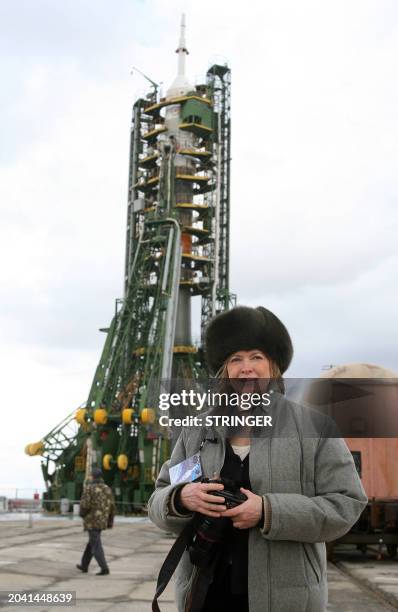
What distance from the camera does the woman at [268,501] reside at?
9.10ft

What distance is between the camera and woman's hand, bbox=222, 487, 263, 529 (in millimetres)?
2754

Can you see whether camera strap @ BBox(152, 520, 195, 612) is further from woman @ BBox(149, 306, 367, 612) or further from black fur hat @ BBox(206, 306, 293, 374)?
black fur hat @ BBox(206, 306, 293, 374)

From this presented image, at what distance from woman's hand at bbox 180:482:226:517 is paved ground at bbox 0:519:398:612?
5625 mm

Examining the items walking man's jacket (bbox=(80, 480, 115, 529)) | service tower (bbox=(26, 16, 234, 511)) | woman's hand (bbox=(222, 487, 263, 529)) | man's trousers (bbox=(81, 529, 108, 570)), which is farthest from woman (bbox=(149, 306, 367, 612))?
service tower (bbox=(26, 16, 234, 511))

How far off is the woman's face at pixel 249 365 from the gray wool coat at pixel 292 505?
0.13 metres

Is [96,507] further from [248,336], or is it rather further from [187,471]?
[248,336]

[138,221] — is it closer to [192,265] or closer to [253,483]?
[192,265]

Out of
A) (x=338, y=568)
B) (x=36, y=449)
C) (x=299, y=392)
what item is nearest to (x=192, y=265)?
(x=36, y=449)

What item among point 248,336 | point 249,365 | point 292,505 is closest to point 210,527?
point 292,505

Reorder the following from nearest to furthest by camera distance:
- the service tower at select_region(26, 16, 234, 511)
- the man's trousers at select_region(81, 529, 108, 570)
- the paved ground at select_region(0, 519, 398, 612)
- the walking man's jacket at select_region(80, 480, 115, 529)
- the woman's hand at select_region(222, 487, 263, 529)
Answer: the woman's hand at select_region(222, 487, 263, 529), the paved ground at select_region(0, 519, 398, 612), the man's trousers at select_region(81, 529, 108, 570), the walking man's jacket at select_region(80, 480, 115, 529), the service tower at select_region(26, 16, 234, 511)

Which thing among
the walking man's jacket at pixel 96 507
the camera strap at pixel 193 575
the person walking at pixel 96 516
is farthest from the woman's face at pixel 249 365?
the walking man's jacket at pixel 96 507

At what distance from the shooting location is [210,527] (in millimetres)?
2795

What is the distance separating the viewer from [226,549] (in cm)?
290

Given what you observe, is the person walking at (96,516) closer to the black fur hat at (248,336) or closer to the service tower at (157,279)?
the black fur hat at (248,336)
